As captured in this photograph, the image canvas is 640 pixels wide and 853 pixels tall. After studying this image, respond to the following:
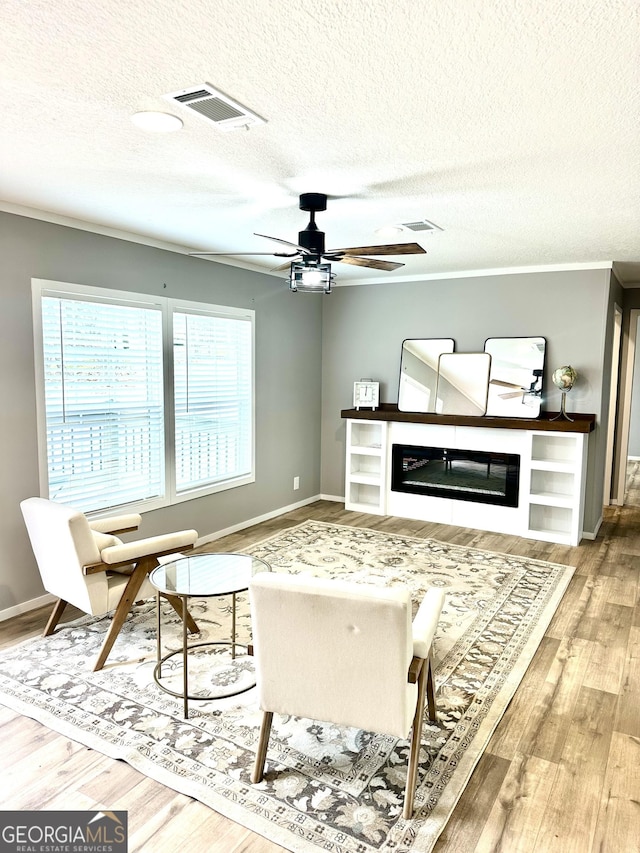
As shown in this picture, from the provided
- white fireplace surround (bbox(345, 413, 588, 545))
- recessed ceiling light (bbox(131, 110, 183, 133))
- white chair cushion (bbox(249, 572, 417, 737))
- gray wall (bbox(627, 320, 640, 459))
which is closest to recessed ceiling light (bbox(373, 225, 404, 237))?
recessed ceiling light (bbox(131, 110, 183, 133))

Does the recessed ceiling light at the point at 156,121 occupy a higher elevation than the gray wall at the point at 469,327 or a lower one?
higher

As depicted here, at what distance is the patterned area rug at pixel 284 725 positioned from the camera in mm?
1979

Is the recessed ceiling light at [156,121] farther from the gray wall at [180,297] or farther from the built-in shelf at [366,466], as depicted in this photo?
the built-in shelf at [366,466]

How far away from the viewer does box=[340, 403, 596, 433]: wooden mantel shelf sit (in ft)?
16.3

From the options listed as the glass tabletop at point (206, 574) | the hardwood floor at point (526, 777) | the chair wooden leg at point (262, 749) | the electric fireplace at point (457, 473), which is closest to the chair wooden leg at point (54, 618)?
the hardwood floor at point (526, 777)

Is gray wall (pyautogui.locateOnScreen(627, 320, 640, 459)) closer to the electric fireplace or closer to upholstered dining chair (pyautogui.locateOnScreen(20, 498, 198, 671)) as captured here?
the electric fireplace

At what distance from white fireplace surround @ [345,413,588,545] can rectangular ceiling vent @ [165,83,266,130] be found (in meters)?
3.93

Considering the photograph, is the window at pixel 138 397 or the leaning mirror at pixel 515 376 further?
the leaning mirror at pixel 515 376

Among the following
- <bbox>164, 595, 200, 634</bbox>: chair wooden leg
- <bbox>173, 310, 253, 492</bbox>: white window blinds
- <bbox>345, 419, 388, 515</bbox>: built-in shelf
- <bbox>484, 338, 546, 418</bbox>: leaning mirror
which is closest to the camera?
<bbox>164, 595, 200, 634</bbox>: chair wooden leg

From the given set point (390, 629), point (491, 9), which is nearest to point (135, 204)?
point (491, 9)

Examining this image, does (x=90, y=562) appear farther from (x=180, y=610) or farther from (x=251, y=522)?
(x=251, y=522)

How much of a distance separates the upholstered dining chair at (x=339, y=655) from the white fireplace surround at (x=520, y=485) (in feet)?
11.4

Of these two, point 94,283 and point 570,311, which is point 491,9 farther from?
point 570,311

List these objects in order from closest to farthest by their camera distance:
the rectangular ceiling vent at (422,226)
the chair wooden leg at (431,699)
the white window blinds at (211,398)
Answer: the chair wooden leg at (431,699), the rectangular ceiling vent at (422,226), the white window blinds at (211,398)
